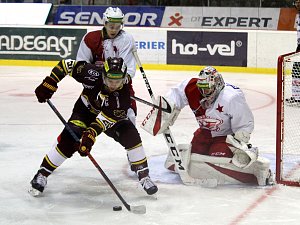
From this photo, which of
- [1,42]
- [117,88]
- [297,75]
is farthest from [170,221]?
[1,42]

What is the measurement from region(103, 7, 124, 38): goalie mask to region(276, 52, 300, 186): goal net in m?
0.99

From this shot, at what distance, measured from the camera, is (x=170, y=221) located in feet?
10.8

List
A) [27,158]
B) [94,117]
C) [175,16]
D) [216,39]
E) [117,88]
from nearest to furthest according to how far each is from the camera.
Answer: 1. [117,88]
2. [94,117]
3. [27,158]
4. [216,39]
5. [175,16]

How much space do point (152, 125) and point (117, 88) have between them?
20.6 inches

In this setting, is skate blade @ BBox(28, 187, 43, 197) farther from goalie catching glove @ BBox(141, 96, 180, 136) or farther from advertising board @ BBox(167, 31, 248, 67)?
advertising board @ BBox(167, 31, 248, 67)

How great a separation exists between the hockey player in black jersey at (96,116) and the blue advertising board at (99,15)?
732 centimetres

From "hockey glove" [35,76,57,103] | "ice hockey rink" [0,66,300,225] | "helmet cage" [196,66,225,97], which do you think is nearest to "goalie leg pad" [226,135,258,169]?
"ice hockey rink" [0,66,300,225]

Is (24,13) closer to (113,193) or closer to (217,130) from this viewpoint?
(217,130)

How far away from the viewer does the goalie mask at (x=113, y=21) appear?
4.17m

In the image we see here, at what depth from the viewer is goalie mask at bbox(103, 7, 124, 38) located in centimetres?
417

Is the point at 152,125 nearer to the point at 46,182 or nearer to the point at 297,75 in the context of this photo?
the point at 46,182

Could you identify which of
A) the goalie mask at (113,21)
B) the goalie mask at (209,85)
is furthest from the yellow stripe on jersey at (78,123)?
the goalie mask at (113,21)

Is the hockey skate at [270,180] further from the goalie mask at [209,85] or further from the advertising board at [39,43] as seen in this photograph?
the advertising board at [39,43]

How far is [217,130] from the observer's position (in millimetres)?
3973
